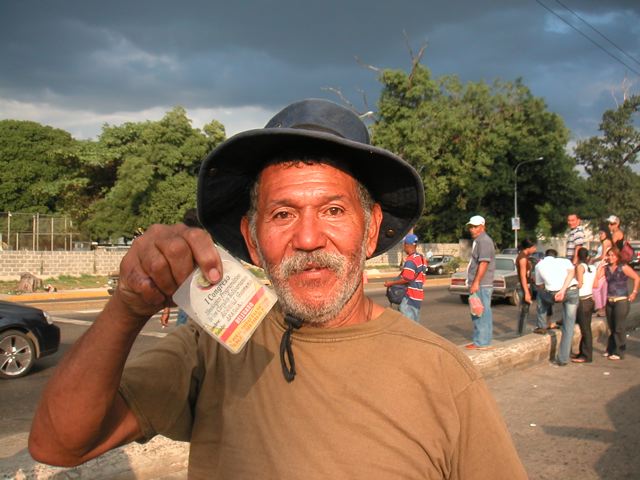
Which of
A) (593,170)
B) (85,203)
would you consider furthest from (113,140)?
(593,170)

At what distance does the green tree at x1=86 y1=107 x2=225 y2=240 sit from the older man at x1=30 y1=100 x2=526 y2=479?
3171 cm

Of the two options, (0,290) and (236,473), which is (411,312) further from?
(0,290)

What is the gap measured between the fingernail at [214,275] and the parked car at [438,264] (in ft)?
104

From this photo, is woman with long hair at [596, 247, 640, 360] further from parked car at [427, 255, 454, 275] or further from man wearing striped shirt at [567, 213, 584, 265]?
parked car at [427, 255, 454, 275]

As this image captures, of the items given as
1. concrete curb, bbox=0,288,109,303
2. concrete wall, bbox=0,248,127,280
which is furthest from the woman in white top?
concrete wall, bbox=0,248,127,280

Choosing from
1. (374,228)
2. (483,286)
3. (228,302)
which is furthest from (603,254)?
(228,302)

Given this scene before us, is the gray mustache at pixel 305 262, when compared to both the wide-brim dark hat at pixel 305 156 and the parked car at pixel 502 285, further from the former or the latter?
the parked car at pixel 502 285

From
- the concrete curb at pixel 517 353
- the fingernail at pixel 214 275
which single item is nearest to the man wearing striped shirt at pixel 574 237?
the concrete curb at pixel 517 353

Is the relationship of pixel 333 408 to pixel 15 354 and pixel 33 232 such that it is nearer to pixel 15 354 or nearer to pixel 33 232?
pixel 15 354

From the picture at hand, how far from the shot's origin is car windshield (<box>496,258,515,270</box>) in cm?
1800

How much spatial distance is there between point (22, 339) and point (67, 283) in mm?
16930

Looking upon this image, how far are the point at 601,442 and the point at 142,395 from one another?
4901 millimetres

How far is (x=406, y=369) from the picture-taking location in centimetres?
159

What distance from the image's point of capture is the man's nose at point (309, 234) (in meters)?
1.71
